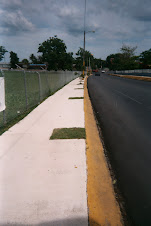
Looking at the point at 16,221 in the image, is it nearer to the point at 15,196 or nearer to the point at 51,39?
the point at 15,196

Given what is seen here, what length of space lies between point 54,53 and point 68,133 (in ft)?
247

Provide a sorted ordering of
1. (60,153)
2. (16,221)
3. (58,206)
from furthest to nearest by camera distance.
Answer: (60,153), (58,206), (16,221)

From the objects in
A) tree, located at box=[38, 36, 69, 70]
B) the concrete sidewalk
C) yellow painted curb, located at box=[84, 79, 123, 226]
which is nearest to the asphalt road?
yellow painted curb, located at box=[84, 79, 123, 226]

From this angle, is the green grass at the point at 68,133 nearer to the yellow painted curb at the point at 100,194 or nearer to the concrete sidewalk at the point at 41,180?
the concrete sidewalk at the point at 41,180

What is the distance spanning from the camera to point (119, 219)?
241 centimetres

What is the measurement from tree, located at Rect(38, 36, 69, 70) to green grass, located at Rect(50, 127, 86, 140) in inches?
2876

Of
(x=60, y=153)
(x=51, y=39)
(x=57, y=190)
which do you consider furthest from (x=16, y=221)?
(x=51, y=39)

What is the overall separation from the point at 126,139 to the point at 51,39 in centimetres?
8325

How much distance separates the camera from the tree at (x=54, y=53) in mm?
77375

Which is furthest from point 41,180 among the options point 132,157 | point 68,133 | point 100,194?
point 68,133

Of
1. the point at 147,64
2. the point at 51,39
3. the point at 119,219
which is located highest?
the point at 51,39

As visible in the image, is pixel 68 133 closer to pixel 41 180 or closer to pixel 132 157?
pixel 132 157

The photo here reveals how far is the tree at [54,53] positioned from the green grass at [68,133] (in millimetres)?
73055

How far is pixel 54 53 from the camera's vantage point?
7650 centimetres
